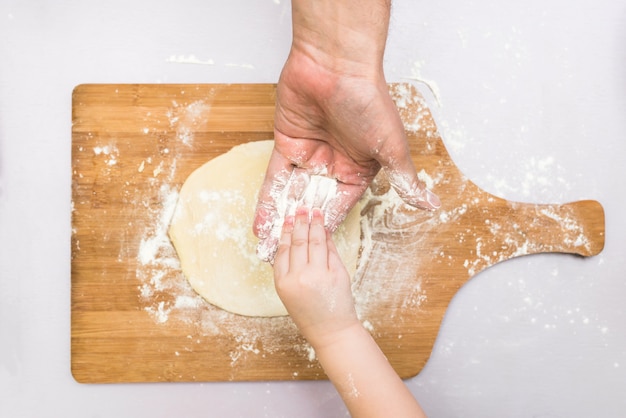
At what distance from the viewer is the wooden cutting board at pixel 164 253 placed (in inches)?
47.8

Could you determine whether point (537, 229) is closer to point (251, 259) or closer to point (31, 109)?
point (251, 259)

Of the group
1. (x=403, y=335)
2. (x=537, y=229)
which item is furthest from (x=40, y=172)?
(x=537, y=229)

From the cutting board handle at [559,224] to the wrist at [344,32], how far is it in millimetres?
486

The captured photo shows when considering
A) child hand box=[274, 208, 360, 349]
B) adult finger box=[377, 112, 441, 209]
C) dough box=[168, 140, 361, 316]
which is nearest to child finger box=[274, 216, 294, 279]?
child hand box=[274, 208, 360, 349]

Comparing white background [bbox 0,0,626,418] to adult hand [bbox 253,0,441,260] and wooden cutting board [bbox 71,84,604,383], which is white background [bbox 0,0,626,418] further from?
adult hand [bbox 253,0,441,260]

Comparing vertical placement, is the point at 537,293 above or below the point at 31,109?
below

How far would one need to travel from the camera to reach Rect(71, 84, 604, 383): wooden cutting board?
1.21m

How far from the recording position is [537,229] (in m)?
1.24

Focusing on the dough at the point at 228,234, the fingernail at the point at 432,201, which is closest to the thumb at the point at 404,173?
the fingernail at the point at 432,201

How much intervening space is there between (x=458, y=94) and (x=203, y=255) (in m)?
0.68

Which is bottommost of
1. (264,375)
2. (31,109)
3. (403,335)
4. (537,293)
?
(264,375)

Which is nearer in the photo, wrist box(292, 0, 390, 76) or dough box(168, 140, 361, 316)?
wrist box(292, 0, 390, 76)

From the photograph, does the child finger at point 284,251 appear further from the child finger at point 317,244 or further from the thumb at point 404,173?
the thumb at point 404,173

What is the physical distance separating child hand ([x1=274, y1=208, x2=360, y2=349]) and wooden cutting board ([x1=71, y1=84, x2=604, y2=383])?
15 centimetres
